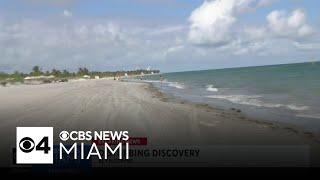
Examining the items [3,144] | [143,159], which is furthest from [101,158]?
[3,144]

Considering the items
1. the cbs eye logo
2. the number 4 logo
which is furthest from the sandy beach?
the number 4 logo

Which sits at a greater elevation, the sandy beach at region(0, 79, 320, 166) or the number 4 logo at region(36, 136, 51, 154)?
the number 4 logo at region(36, 136, 51, 154)

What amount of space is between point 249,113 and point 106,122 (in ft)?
24.0

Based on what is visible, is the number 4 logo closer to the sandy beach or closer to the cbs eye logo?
the cbs eye logo

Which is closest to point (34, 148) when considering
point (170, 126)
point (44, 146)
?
point (44, 146)

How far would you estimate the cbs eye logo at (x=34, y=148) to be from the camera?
31.1 ft

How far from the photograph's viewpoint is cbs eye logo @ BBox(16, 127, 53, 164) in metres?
9.48

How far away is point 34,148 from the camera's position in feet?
32.1

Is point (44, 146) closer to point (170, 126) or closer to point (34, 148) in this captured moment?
point (34, 148)

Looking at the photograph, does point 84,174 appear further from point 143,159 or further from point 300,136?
point 300,136

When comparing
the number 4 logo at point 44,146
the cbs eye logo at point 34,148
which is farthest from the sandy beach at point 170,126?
the number 4 logo at point 44,146

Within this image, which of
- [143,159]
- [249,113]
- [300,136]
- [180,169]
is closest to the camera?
[180,169]

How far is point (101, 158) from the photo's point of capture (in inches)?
405

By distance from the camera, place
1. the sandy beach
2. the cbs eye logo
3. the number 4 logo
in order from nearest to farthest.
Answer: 1. the cbs eye logo
2. the number 4 logo
3. the sandy beach
